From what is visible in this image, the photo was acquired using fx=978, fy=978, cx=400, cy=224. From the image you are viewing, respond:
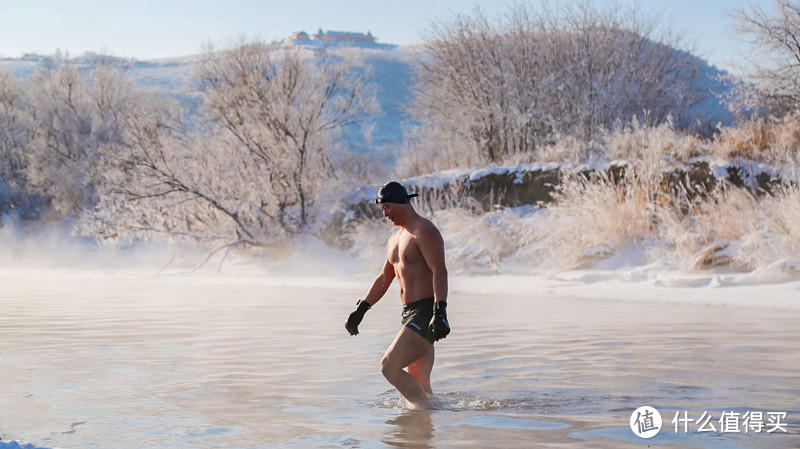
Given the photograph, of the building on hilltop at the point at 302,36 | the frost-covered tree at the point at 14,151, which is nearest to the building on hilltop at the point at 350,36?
the building on hilltop at the point at 302,36

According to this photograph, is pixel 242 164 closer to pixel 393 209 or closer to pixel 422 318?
pixel 393 209

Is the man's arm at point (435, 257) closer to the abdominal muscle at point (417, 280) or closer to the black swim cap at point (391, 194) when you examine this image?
the abdominal muscle at point (417, 280)

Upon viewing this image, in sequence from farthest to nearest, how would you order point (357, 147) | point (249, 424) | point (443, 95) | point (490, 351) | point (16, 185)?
point (357, 147)
point (16, 185)
point (443, 95)
point (490, 351)
point (249, 424)

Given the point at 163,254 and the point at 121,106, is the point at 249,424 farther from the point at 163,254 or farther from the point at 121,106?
the point at 121,106

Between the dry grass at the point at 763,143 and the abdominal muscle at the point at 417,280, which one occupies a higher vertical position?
the dry grass at the point at 763,143

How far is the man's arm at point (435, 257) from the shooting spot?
599 cm

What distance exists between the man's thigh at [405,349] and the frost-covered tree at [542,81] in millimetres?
17895

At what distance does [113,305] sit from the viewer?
14.2m

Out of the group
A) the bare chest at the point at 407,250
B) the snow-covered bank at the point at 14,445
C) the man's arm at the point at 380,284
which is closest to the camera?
the snow-covered bank at the point at 14,445

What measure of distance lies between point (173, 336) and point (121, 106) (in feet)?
87.1

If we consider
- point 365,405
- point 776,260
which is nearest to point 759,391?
point 365,405

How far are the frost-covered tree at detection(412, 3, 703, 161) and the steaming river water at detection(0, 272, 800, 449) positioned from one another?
494 inches

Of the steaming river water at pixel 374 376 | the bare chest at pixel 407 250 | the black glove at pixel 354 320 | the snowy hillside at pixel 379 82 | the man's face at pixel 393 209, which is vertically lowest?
the steaming river water at pixel 374 376

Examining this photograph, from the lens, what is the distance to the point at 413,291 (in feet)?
20.5
